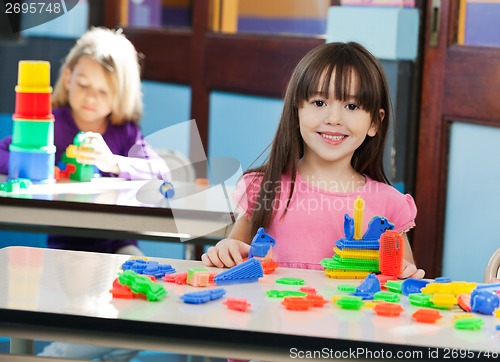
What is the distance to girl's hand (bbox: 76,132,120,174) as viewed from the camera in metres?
2.70

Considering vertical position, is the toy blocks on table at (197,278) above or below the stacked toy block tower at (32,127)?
below

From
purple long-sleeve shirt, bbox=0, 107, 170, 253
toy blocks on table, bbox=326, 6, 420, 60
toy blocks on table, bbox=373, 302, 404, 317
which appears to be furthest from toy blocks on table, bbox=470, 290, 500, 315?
toy blocks on table, bbox=326, 6, 420, 60

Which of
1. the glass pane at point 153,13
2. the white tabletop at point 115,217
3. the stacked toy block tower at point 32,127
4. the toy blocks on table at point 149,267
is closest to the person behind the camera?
the toy blocks on table at point 149,267

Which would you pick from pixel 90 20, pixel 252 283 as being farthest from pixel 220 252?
pixel 90 20

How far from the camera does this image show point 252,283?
5.36 feet

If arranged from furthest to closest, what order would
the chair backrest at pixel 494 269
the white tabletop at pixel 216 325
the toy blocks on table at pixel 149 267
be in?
the chair backrest at pixel 494 269 → the toy blocks on table at pixel 149 267 → the white tabletop at pixel 216 325

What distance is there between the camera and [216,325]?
132cm

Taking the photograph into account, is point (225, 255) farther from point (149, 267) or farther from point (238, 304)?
point (238, 304)

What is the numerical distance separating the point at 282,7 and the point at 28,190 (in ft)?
6.02

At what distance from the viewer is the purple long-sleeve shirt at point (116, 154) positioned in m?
2.76

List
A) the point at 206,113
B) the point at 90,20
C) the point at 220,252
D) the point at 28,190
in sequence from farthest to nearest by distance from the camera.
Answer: the point at 90,20 < the point at 206,113 < the point at 28,190 < the point at 220,252

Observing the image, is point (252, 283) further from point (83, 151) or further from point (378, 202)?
point (83, 151)

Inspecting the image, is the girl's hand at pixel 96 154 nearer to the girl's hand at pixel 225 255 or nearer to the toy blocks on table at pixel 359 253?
the girl's hand at pixel 225 255

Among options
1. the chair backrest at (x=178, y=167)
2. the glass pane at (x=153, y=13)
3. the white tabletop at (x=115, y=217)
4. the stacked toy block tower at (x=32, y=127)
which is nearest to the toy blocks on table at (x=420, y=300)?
the white tabletop at (x=115, y=217)
